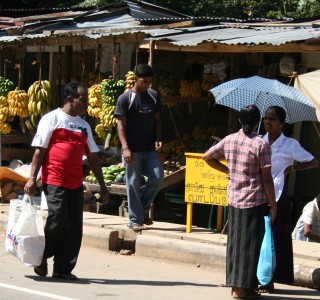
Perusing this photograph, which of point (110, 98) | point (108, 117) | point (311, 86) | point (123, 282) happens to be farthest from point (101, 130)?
point (123, 282)

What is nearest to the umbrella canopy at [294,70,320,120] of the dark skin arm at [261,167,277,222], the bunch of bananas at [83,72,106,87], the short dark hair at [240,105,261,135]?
the short dark hair at [240,105,261,135]

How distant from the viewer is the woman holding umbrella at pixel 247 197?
7273mm

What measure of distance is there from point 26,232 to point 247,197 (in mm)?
2087

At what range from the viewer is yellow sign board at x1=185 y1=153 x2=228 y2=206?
389 inches

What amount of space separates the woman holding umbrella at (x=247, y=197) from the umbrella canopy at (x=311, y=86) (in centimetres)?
195

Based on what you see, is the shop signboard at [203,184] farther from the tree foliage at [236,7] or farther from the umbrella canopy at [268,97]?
the tree foliage at [236,7]

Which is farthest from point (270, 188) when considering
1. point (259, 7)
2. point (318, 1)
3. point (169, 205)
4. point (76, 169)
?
point (259, 7)

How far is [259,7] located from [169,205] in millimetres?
10552

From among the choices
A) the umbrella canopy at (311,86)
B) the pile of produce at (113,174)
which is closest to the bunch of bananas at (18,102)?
the pile of produce at (113,174)

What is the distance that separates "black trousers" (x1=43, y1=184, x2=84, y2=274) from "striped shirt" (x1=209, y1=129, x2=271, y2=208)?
1.53 metres

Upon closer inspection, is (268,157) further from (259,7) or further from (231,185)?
(259,7)

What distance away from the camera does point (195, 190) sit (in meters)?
10.1

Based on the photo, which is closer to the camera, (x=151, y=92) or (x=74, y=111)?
(x=74, y=111)

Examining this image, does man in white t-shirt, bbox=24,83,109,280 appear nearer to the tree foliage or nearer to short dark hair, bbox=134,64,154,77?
short dark hair, bbox=134,64,154,77
